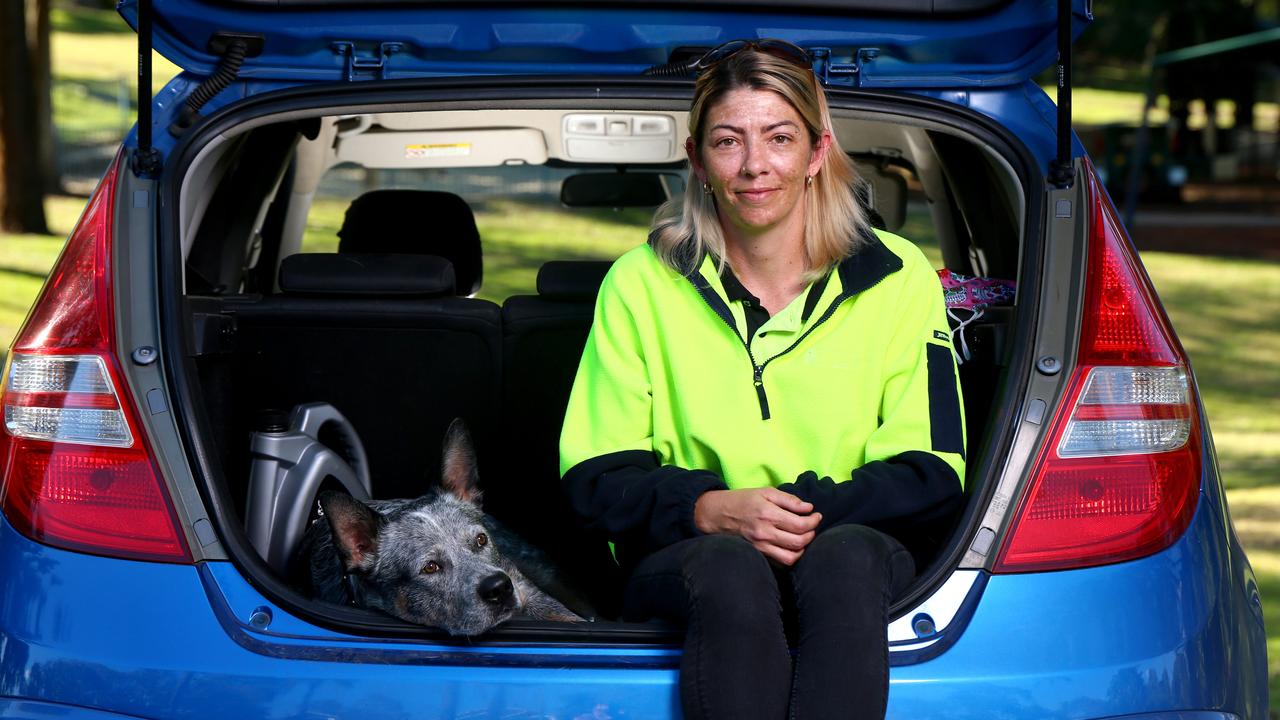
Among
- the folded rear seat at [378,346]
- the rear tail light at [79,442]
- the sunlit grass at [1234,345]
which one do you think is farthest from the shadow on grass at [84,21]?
the rear tail light at [79,442]

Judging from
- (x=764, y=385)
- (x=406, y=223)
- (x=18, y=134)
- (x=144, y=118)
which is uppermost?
(x=18, y=134)

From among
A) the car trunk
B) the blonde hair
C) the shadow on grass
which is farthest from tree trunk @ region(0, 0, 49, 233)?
the shadow on grass

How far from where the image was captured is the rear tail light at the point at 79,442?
2277 mm

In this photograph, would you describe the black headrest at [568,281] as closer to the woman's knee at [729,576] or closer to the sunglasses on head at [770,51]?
the sunglasses on head at [770,51]

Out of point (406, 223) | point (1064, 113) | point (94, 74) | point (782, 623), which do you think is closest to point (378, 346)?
point (406, 223)

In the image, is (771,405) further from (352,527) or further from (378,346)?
(378,346)

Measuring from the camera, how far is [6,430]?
2375 mm

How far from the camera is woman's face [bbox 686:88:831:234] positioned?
259cm

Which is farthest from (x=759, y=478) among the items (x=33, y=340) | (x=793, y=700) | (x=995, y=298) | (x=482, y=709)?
(x=33, y=340)

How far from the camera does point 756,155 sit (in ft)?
8.50

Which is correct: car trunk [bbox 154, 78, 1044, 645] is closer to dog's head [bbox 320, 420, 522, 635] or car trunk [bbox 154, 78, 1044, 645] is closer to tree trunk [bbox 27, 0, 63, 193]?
dog's head [bbox 320, 420, 522, 635]

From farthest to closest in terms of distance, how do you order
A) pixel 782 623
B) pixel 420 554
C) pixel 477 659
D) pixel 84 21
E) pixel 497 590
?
pixel 84 21 < pixel 420 554 < pixel 497 590 < pixel 782 623 < pixel 477 659

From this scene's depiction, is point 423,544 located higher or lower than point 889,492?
lower

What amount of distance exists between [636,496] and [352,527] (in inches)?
28.1
